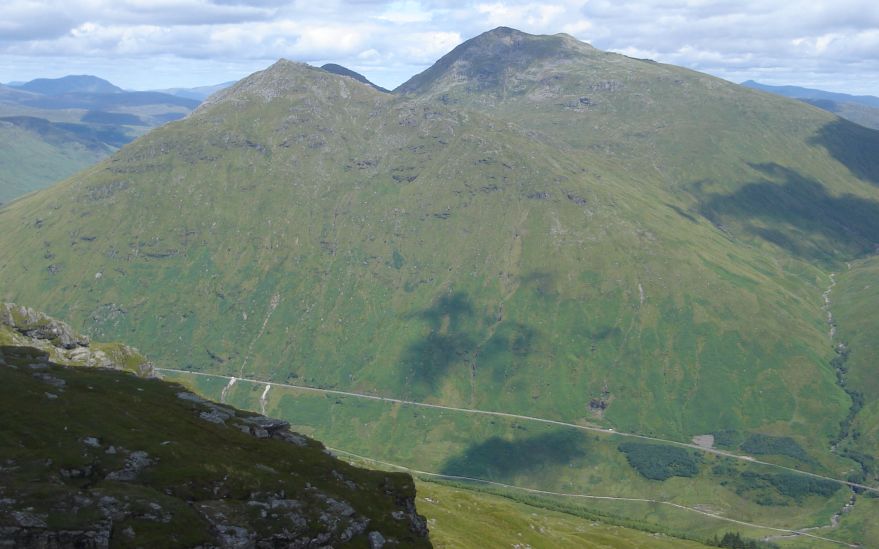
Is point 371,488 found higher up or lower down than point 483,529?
higher up

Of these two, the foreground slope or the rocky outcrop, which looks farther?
the foreground slope

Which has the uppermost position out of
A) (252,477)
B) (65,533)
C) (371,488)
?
(65,533)

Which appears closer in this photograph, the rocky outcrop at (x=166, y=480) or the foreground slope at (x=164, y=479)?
the rocky outcrop at (x=166, y=480)

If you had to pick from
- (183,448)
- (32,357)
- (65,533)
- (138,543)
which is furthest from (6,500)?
(32,357)

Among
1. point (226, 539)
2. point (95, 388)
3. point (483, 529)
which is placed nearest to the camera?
point (226, 539)

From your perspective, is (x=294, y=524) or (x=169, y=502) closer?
(x=169, y=502)

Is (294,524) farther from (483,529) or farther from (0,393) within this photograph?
(483,529)

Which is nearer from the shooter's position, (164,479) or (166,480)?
(166,480)

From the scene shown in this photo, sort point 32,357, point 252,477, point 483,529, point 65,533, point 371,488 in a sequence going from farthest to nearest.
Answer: point 483,529 < point 32,357 < point 371,488 < point 252,477 < point 65,533
